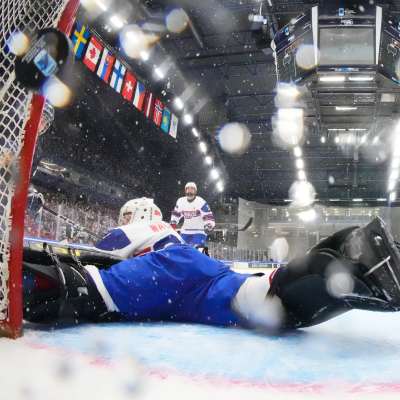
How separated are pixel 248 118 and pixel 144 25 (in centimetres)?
576

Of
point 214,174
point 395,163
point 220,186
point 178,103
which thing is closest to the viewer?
point 178,103

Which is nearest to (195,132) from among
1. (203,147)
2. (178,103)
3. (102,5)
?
(203,147)

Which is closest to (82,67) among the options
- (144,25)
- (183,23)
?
(144,25)

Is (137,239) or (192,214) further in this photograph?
(192,214)

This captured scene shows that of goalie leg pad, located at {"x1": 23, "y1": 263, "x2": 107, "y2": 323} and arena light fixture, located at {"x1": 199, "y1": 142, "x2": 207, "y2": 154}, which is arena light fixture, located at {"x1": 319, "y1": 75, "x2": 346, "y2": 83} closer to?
goalie leg pad, located at {"x1": 23, "y1": 263, "x2": 107, "y2": 323}

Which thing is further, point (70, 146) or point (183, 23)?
point (70, 146)

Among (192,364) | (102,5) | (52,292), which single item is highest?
(102,5)

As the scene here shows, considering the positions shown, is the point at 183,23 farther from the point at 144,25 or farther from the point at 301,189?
the point at 301,189

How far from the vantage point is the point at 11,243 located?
1112mm

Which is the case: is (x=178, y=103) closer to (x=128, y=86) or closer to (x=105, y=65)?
(x=128, y=86)

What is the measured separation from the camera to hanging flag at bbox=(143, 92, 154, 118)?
30.2ft

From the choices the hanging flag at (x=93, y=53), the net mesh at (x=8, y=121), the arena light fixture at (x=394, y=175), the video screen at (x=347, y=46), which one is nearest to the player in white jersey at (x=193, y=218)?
the hanging flag at (x=93, y=53)

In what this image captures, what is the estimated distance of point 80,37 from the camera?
21.4ft

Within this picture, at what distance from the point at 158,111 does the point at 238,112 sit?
3.54 m
